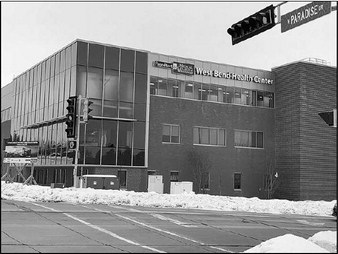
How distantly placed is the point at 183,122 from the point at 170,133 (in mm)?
1617

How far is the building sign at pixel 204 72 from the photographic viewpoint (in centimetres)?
4256

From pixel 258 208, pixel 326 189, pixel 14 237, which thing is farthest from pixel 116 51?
pixel 14 237

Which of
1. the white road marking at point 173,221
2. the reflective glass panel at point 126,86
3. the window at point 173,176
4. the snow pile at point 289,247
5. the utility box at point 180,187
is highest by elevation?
the reflective glass panel at point 126,86

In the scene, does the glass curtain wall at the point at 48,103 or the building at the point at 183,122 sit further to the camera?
the glass curtain wall at the point at 48,103

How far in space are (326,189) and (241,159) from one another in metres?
8.66

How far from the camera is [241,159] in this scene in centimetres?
4538

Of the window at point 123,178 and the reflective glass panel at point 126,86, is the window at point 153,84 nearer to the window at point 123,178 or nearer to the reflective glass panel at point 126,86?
the reflective glass panel at point 126,86

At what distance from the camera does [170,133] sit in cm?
4241

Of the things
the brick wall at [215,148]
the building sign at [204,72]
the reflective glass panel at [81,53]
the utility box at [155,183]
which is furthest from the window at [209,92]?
the utility box at [155,183]

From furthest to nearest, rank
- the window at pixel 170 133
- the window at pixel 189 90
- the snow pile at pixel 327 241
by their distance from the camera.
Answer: the window at pixel 189 90, the window at pixel 170 133, the snow pile at pixel 327 241

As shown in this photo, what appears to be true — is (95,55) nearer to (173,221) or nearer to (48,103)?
(48,103)

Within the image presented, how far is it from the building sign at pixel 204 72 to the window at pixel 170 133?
16.4 ft

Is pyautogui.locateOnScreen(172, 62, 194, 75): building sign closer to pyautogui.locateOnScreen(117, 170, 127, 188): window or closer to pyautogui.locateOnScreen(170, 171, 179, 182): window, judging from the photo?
pyautogui.locateOnScreen(170, 171, 179, 182): window

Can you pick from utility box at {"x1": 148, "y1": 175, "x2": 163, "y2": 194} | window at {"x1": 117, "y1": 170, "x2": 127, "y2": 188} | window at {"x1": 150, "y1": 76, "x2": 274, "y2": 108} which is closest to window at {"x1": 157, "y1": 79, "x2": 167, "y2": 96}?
window at {"x1": 150, "y1": 76, "x2": 274, "y2": 108}
